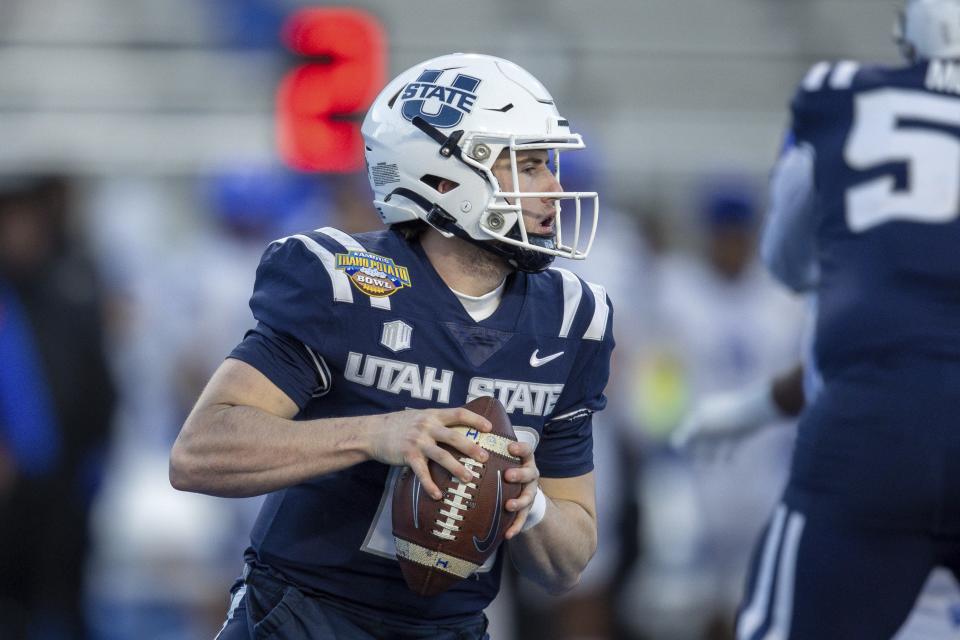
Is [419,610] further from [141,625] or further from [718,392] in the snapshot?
[141,625]

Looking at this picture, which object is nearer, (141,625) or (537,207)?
(537,207)

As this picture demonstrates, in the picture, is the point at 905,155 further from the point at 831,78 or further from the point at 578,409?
the point at 578,409

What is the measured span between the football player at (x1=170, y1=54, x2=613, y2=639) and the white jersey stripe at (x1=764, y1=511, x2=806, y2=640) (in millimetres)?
446

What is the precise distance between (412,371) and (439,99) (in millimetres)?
636

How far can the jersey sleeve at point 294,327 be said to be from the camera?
296 cm

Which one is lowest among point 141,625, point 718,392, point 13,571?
point 141,625

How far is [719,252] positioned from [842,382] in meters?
4.20

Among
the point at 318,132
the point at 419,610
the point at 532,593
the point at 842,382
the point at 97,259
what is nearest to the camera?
the point at 419,610

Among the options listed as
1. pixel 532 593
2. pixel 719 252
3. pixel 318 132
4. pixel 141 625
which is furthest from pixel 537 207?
pixel 318 132

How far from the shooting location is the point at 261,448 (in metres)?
2.84

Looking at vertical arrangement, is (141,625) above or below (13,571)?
below

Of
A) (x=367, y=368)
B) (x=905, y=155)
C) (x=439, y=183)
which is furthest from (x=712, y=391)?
(x=367, y=368)

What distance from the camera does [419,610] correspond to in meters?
3.07

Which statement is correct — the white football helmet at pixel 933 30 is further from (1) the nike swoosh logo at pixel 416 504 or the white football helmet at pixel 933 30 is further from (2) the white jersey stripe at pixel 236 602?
(2) the white jersey stripe at pixel 236 602
